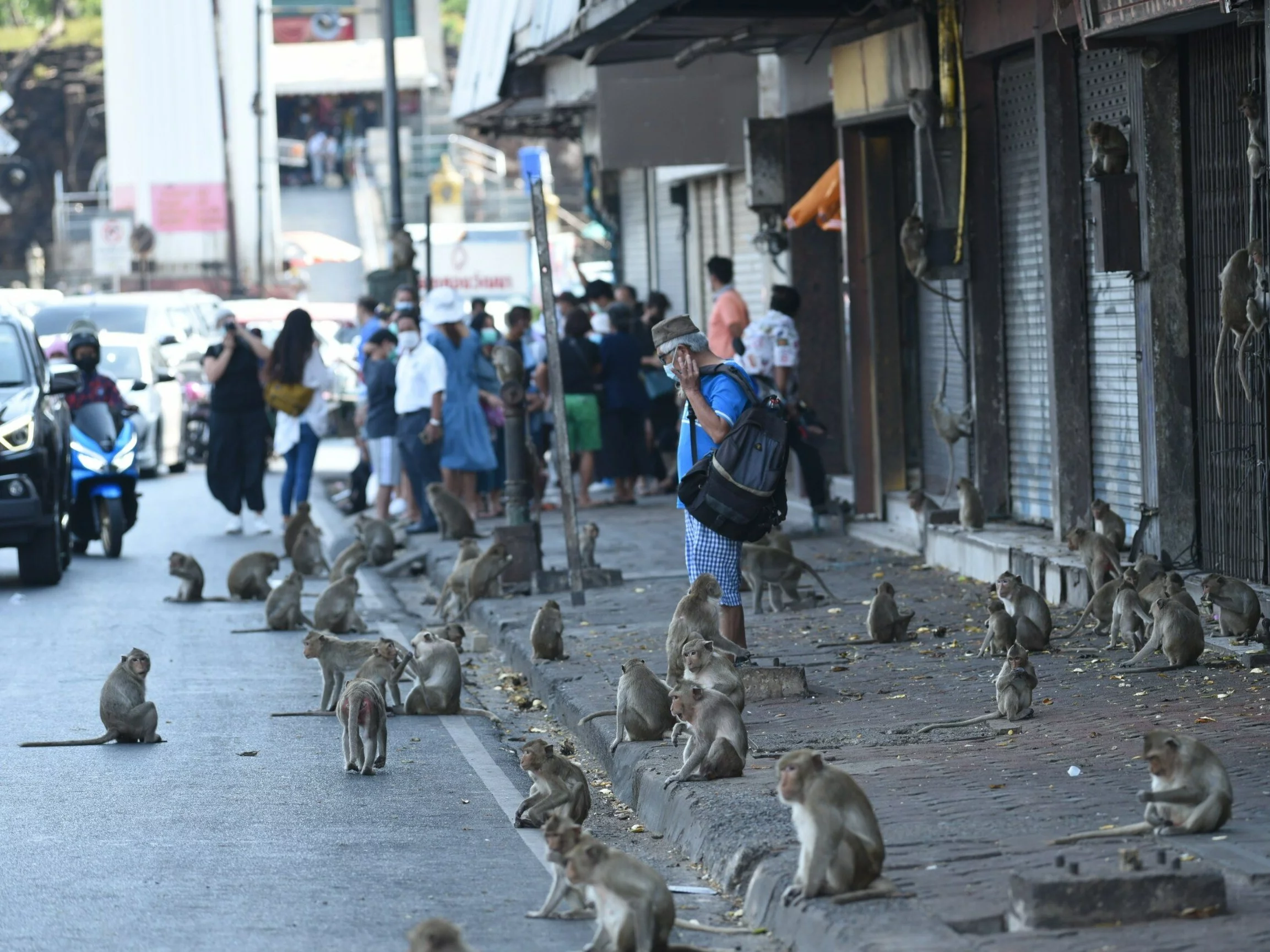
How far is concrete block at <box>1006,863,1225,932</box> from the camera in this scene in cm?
528

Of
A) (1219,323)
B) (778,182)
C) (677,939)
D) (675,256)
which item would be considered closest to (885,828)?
(677,939)

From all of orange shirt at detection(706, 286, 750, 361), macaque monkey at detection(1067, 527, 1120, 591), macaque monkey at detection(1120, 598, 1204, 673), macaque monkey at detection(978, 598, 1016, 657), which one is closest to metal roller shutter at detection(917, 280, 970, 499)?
orange shirt at detection(706, 286, 750, 361)

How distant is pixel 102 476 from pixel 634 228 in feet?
41.7

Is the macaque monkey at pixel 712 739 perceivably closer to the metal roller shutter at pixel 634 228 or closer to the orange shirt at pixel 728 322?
the orange shirt at pixel 728 322

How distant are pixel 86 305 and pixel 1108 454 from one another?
20.5m

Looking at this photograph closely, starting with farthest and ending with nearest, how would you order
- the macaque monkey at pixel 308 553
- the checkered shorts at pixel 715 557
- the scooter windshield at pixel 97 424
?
the scooter windshield at pixel 97 424 < the macaque monkey at pixel 308 553 < the checkered shorts at pixel 715 557

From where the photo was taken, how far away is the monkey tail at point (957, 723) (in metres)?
8.36

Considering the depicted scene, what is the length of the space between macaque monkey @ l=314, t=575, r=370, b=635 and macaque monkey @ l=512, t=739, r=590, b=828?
5342mm

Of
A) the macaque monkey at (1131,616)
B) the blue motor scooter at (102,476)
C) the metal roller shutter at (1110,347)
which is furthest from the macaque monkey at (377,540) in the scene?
the macaque monkey at (1131,616)

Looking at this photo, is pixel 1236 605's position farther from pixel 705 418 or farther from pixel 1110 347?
pixel 1110 347

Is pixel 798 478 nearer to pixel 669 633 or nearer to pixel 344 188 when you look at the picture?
pixel 669 633

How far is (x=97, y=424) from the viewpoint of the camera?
17750 millimetres

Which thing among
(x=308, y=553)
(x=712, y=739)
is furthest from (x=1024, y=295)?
(x=712, y=739)

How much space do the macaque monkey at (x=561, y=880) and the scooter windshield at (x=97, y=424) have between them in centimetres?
1184
